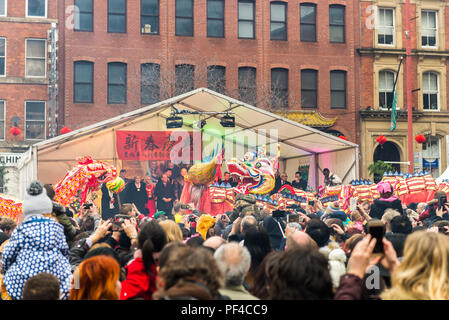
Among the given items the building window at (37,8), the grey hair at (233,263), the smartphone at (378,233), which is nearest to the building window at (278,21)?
the building window at (37,8)

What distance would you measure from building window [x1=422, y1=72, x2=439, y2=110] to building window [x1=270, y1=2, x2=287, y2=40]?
26.0 ft

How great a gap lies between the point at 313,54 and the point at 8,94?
1496 centimetres

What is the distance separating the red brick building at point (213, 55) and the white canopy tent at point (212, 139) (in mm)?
7062

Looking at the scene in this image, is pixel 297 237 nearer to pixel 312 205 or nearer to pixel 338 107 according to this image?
pixel 312 205

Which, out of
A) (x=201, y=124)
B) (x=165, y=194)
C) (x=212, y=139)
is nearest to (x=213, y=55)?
(x=212, y=139)

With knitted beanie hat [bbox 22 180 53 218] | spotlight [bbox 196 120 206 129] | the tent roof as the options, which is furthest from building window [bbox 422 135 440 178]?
knitted beanie hat [bbox 22 180 53 218]

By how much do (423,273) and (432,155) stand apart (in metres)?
29.0

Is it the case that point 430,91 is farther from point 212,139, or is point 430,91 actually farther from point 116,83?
point 116,83

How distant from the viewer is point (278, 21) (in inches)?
1174

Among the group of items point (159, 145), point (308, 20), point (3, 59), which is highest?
point (308, 20)

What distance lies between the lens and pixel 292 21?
29.8m

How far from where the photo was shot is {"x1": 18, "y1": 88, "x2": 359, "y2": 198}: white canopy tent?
55.5 ft

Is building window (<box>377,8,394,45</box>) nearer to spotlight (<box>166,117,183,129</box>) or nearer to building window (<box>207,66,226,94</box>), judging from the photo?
building window (<box>207,66,226,94</box>)

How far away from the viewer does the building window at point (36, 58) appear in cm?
2758
